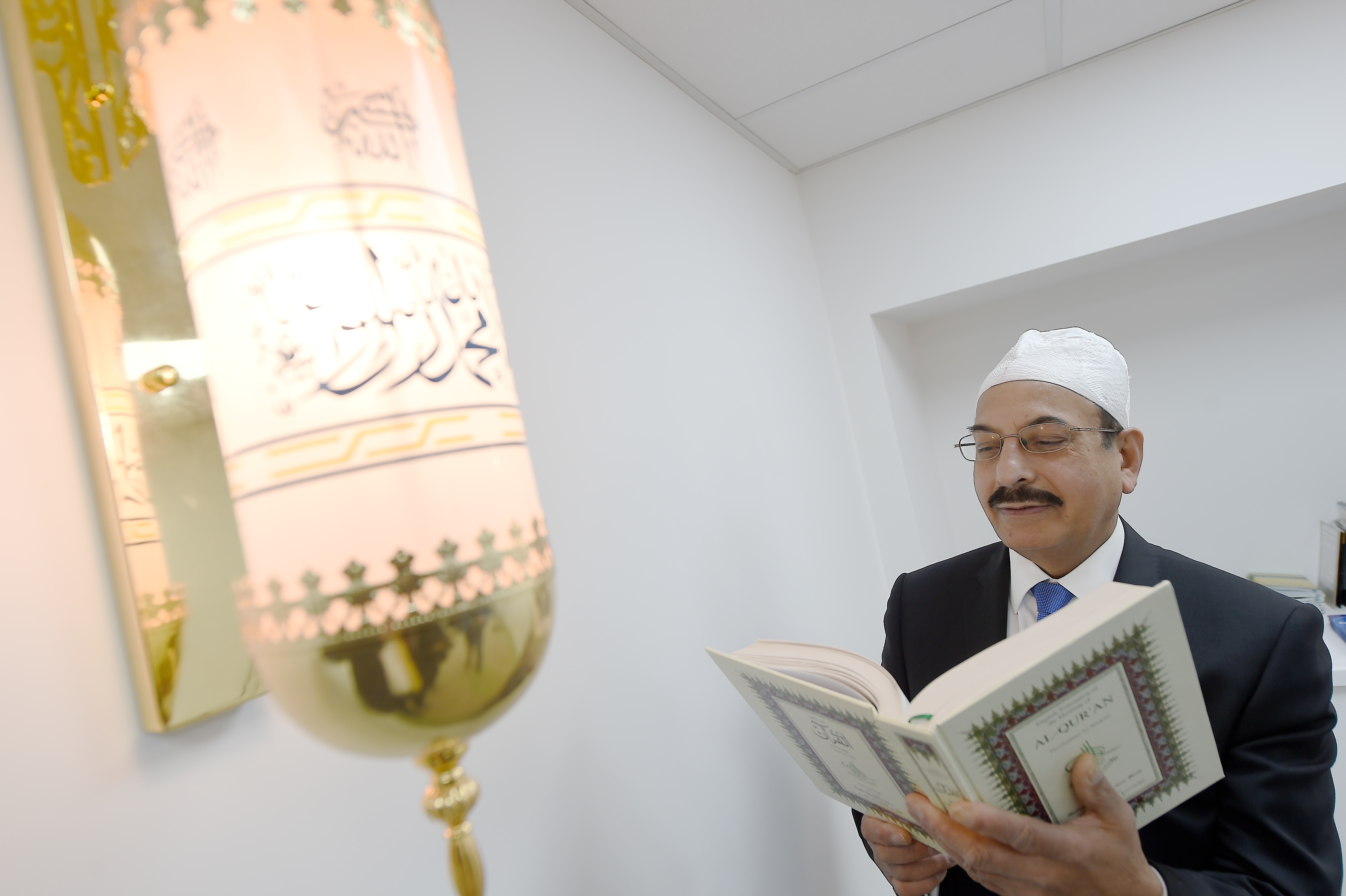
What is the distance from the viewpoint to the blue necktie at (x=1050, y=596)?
131cm

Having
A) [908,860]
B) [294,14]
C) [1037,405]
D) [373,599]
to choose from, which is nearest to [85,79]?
[294,14]

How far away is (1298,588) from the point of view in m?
2.36

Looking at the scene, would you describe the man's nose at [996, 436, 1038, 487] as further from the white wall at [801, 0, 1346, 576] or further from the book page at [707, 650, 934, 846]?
the white wall at [801, 0, 1346, 576]

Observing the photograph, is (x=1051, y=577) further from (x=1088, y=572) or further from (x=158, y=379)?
(x=158, y=379)

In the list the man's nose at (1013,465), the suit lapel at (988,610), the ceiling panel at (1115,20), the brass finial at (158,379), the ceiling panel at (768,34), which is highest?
the ceiling panel at (768,34)

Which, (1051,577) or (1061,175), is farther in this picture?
(1061,175)

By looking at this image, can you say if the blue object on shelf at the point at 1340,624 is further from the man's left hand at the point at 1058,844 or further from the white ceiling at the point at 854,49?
the man's left hand at the point at 1058,844

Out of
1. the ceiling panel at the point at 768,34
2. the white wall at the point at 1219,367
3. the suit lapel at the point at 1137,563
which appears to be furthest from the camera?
the white wall at the point at 1219,367

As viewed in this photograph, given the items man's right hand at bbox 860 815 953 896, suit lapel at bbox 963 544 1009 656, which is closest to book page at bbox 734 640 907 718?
man's right hand at bbox 860 815 953 896

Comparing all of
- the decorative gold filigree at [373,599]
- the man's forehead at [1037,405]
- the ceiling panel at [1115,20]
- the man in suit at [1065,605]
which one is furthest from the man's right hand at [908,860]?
the ceiling panel at [1115,20]

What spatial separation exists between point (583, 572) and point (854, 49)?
58.2 inches

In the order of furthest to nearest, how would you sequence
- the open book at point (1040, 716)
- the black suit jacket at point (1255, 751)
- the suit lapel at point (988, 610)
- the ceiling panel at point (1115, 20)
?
the ceiling panel at point (1115, 20), the suit lapel at point (988, 610), the black suit jacket at point (1255, 751), the open book at point (1040, 716)

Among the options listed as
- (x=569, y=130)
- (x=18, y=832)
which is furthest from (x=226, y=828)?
(x=569, y=130)

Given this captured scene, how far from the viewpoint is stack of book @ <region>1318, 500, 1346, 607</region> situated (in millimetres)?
2322
